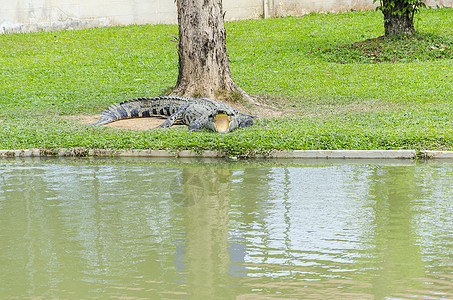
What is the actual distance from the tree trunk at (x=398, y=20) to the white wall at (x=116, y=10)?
211 inches

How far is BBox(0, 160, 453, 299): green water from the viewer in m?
3.80

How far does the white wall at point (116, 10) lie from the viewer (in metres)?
21.5

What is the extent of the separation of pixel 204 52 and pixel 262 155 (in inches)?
170

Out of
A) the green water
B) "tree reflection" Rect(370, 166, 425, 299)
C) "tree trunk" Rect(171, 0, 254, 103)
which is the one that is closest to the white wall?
"tree trunk" Rect(171, 0, 254, 103)

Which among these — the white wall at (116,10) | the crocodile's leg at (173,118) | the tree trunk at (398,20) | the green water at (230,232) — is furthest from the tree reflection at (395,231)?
the white wall at (116,10)

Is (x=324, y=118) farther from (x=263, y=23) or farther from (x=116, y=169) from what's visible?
(x=263, y=23)

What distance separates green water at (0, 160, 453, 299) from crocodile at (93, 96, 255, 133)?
2034 millimetres

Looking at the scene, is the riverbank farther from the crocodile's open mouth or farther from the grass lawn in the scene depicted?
the crocodile's open mouth

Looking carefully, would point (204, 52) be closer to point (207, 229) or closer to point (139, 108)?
point (139, 108)

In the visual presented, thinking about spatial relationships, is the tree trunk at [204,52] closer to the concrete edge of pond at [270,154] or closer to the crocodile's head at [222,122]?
the crocodile's head at [222,122]

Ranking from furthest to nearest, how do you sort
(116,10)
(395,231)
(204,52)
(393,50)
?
(116,10)
(393,50)
(204,52)
(395,231)

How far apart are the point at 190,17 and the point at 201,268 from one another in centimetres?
822

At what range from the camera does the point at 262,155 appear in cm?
795

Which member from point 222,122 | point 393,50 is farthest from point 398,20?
Answer: point 222,122
